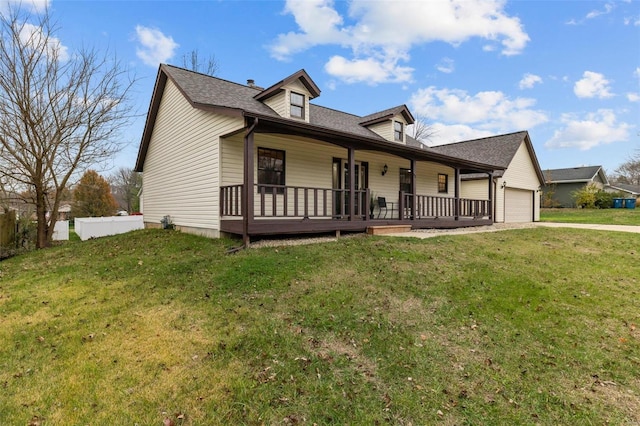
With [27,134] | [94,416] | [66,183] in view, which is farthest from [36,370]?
[66,183]

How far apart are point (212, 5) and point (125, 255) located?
1075cm

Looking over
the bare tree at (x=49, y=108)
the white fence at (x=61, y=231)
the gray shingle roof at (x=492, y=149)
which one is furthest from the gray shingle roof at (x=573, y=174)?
the white fence at (x=61, y=231)

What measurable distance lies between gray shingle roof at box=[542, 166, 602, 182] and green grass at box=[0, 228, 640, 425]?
32549 mm

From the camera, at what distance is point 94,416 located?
2703 millimetres

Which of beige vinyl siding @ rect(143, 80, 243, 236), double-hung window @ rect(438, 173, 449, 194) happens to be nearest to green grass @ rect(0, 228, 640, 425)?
beige vinyl siding @ rect(143, 80, 243, 236)

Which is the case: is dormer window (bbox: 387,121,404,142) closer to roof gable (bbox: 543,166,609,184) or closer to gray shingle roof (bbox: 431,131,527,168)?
gray shingle roof (bbox: 431,131,527,168)

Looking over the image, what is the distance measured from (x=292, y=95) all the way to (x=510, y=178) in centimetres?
1536

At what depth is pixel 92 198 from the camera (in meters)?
32.0

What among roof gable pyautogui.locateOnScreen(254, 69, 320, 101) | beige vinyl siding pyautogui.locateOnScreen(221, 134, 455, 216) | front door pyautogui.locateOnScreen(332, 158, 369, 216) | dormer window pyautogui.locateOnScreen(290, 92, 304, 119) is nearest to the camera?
beige vinyl siding pyautogui.locateOnScreen(221, 134, 455, 216)

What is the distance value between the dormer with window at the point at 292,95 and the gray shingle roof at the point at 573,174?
104ft

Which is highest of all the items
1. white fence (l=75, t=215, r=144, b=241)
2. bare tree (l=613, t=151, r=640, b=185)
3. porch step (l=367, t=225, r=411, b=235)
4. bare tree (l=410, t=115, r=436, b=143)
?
bare tree (l=410, t=115, r=436, b=143)

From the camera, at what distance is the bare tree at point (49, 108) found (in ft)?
36.7

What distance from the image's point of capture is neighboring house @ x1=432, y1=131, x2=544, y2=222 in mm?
18969

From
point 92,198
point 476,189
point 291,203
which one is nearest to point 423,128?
point 476,189
